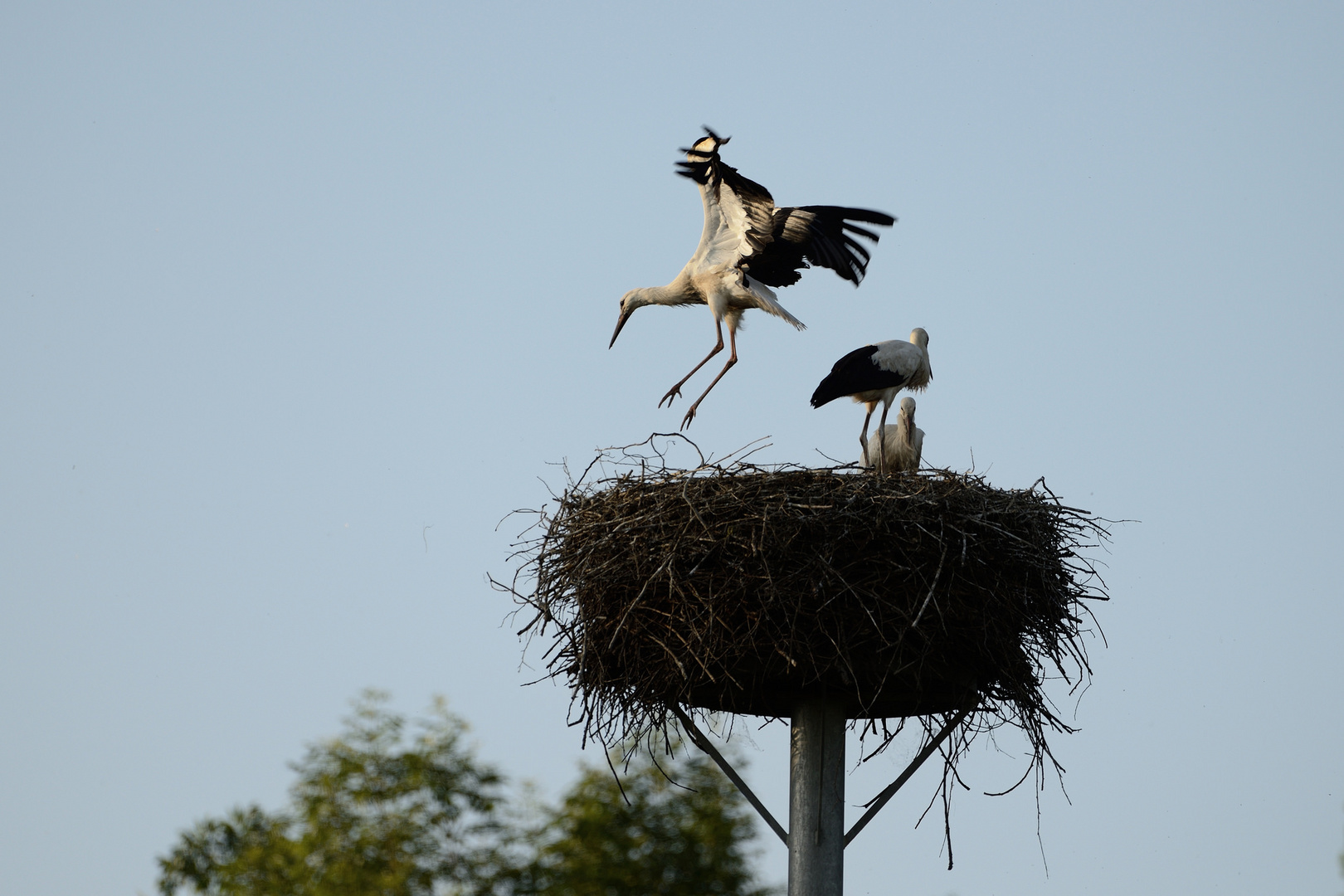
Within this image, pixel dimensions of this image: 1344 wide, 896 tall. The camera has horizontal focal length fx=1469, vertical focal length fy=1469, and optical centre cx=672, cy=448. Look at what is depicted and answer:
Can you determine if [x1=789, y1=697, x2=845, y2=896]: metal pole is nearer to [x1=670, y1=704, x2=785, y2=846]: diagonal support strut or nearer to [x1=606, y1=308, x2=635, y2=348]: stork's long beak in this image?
[x1=670, y1=704, x2=785, y2=846]: diagonal support strut

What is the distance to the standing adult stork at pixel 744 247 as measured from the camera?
8914mm

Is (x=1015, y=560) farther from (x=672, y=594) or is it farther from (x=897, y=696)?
(x=672, y=594)

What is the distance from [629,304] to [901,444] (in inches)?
95.5

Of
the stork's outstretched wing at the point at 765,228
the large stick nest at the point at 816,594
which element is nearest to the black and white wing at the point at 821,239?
the stork's outstretched wing at the point at 765,228

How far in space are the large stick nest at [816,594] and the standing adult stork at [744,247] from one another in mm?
2405

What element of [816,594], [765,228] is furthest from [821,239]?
[816,594]

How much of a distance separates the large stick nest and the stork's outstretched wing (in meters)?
2.38

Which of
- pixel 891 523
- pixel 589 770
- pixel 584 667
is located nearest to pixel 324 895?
pixel 589 770

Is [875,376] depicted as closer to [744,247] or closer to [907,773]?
[744,247]

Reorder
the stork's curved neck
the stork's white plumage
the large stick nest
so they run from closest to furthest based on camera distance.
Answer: the large stick nest
the stork's white plumage
the stork's curved neck

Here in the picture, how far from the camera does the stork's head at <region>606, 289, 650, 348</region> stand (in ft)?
33.1

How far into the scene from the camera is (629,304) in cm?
1016

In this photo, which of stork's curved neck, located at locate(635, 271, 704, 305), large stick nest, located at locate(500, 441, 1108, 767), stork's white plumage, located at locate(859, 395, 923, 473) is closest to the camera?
large stick nest, located at locate(500, 441, 1108, 767)

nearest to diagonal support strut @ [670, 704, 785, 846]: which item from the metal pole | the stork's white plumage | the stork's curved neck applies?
the metal pole
